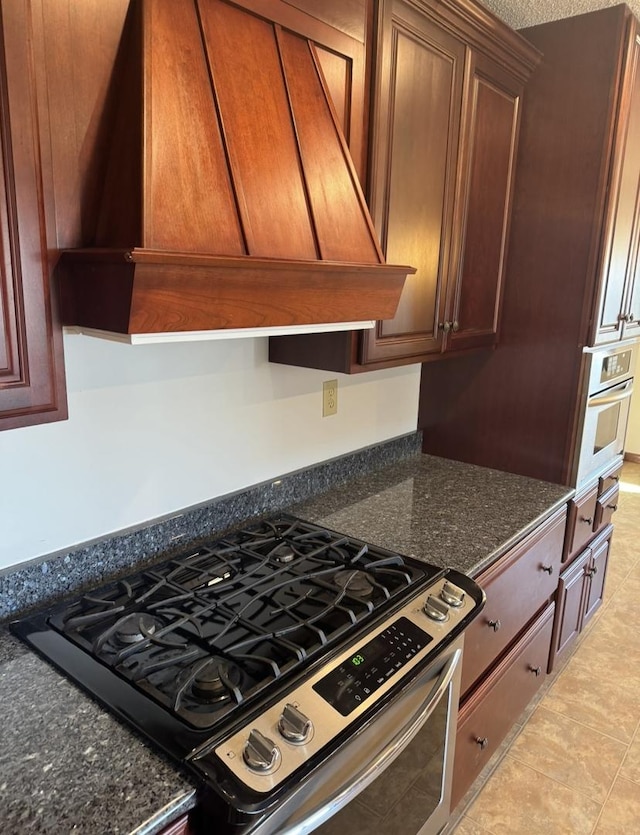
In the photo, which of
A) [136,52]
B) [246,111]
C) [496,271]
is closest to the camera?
[136,52]

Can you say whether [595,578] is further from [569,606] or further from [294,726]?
[294,726]

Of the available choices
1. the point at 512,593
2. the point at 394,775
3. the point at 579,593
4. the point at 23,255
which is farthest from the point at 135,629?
the point at 579,593

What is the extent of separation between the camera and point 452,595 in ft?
4.66

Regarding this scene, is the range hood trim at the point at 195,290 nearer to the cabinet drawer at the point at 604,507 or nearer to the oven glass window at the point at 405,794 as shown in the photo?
the oven glass window at the point at 405,794

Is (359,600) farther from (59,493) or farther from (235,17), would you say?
(235,17)

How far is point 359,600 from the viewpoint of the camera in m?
1.36

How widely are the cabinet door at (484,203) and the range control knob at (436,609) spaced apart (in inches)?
36.5

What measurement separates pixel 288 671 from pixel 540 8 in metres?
2.14

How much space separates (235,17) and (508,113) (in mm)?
1204

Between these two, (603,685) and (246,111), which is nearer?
(246,111)

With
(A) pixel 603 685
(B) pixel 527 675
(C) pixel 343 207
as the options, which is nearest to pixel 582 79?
(C) pixel 343 207

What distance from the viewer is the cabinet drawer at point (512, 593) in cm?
166

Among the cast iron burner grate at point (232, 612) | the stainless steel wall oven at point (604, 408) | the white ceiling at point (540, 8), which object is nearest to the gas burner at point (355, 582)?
the cast iron burner grate at point (232, 612)

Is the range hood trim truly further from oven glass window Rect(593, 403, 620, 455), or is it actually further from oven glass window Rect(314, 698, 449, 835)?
oven glass window Rect(593, 403, 620, 455)
